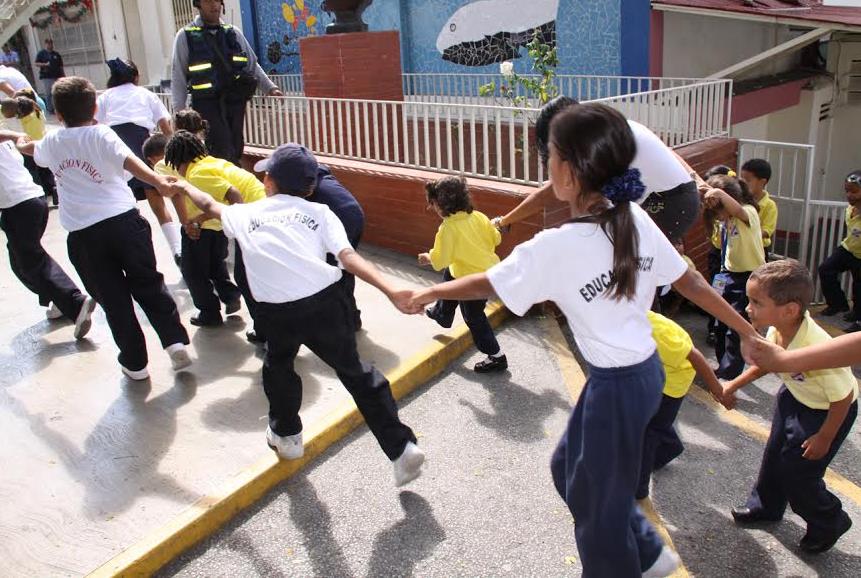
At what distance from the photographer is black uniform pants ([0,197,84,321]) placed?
524 cm

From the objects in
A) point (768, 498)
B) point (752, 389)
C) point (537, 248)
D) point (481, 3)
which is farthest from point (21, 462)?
point (481, 3)

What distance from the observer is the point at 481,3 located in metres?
11.7

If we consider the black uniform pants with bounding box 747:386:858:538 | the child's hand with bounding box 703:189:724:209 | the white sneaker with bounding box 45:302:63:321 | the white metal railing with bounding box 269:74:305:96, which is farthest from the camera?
the white metal railing with bounding box 269:74:305:96

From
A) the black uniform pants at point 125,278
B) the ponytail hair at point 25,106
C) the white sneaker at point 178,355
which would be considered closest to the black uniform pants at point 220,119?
the ponytail hair at point 25,106

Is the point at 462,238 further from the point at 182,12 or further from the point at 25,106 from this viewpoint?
the point at 182,12

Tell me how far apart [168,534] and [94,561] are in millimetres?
293

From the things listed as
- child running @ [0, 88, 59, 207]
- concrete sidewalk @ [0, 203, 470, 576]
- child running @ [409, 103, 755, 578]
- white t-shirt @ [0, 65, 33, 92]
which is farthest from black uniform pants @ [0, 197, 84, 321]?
child running @ [409, 103, 755, 578]

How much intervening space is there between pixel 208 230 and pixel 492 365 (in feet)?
7.21

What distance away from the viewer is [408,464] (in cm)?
344

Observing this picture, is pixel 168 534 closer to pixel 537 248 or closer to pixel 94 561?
pixel 94 561

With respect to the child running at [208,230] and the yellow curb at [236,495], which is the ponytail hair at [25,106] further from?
the yellow curb at [236,495]

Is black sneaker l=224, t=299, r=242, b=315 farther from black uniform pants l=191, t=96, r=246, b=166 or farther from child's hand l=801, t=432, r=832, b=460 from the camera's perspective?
child's hand l=801, t=432, r=832, b=460

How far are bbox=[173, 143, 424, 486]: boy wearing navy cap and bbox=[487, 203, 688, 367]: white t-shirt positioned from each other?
88 centimetres

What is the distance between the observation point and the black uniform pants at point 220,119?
7305mm
